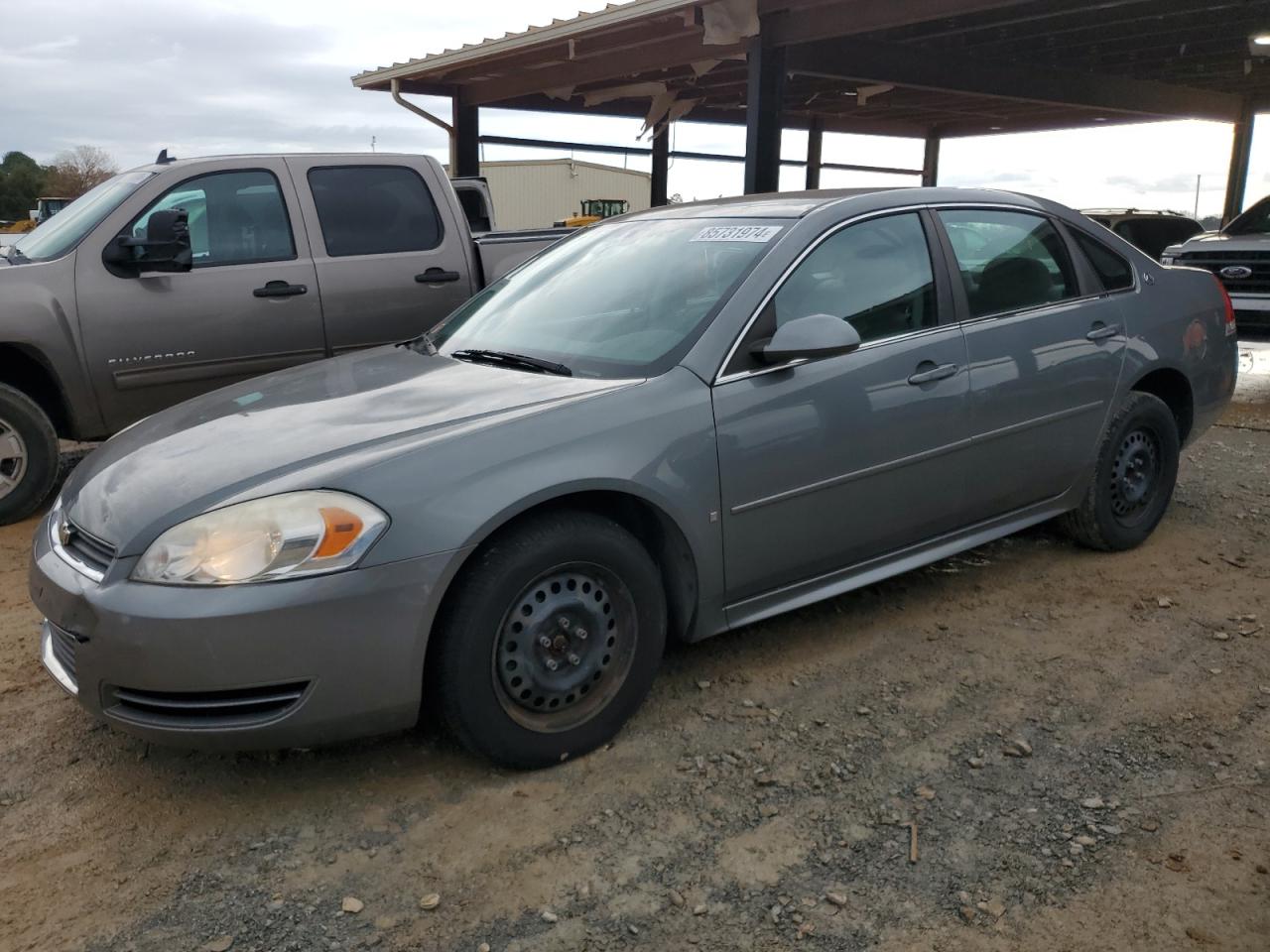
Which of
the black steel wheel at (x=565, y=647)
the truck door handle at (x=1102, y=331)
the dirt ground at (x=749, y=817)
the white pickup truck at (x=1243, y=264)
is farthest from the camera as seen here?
the white pickup truck at (x=1243, y=264)

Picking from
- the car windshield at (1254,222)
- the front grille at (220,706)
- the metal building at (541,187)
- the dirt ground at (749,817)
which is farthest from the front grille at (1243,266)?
the metal building at (541,187)

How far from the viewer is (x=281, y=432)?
122 inches

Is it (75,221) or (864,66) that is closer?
(75,221)

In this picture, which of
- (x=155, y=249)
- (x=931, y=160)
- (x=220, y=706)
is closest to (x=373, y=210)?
(x=155, y=249)

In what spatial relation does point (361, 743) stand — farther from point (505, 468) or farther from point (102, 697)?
point (505, 468)

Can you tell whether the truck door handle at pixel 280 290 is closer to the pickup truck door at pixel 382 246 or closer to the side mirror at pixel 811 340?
the pickup truck door at pixel 382 246

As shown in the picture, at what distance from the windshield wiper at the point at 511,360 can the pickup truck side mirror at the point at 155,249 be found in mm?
2382

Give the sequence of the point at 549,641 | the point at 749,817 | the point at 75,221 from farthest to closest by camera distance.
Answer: the point at 75,221, the point at 549,641, the point at 749,817

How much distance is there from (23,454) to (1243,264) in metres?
9.98

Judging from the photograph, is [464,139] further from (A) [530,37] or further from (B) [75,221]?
(B) [75,221]

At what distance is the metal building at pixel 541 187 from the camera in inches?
1484

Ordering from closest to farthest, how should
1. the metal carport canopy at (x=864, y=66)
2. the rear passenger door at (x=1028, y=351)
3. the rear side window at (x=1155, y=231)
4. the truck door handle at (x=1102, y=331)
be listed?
the rear passenger door at (x=1028, y=351) < the truck door handle at (x=1102, y=331) < the metal carport canopy at (x=864, y=66) < the rear side window at (x=1155, y=231)

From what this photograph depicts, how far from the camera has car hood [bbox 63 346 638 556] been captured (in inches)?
110

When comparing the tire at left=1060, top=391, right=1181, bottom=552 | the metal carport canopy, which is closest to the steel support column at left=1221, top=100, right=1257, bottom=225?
the metal carport canopy
